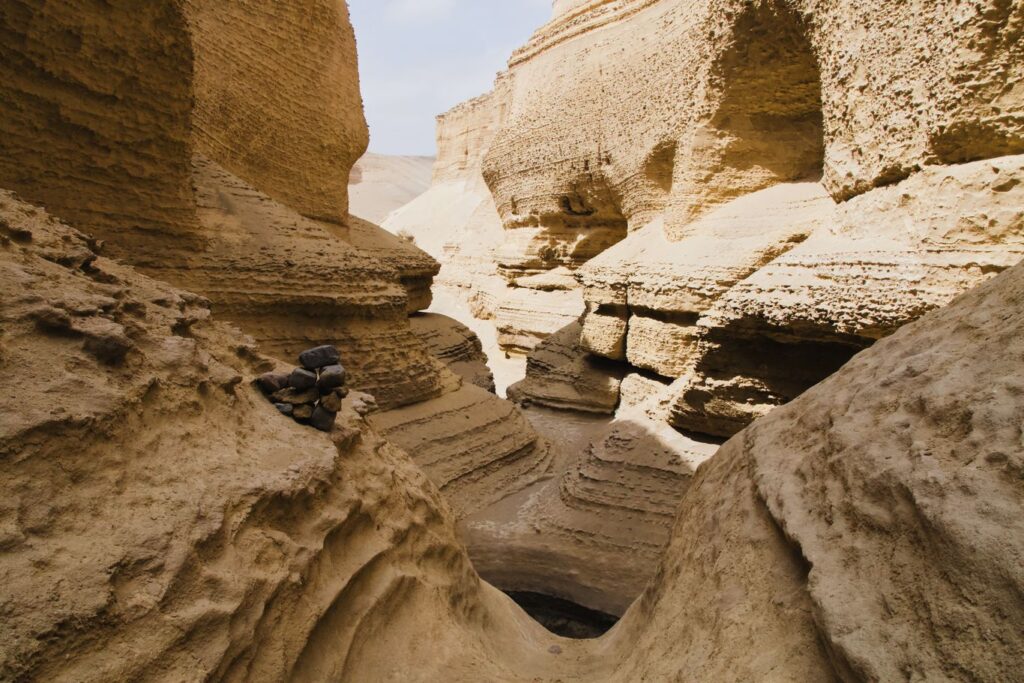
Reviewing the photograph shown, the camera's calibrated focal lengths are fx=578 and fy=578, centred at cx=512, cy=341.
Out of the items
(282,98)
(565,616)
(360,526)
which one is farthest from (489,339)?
(360,526)

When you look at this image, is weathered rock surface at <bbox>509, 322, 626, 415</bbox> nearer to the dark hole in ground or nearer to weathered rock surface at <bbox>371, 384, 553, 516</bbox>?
weathered rock surface at <bbox>371, 384, 553, 516</bbox>

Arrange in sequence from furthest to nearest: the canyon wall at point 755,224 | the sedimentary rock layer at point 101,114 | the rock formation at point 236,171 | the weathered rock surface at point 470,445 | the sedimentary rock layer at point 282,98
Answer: the sedimentary rock layer at point 282,98
the weathered rock surface at point 470,445
the canyon wall at point 755,224
the rock formation at point 236,171
the sedimentary rock layer at point 101,114

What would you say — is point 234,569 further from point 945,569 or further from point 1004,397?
point 1004,397

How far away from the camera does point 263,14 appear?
6.66 metres

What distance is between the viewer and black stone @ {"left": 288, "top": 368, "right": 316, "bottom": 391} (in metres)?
2.21

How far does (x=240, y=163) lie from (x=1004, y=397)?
7.11 meters

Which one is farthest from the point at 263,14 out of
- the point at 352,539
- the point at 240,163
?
the point at 352,539

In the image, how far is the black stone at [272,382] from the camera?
228 cm

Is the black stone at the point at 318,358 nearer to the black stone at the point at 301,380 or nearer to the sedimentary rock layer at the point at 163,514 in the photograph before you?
the black stone at the point at 301,380

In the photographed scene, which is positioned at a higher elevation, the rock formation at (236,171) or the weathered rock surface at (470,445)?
the rock formation at (236,171)

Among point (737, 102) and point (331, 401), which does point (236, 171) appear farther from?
point (737, 102)

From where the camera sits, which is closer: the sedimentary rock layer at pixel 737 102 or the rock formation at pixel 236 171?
the rock formation at pixel 236 171

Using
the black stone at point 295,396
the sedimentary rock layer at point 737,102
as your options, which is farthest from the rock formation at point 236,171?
the sedimentary rock layer at point 737,102

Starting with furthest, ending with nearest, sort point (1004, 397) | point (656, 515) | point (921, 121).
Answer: point (656, 515), point (921, 121), point (1004, 397)
